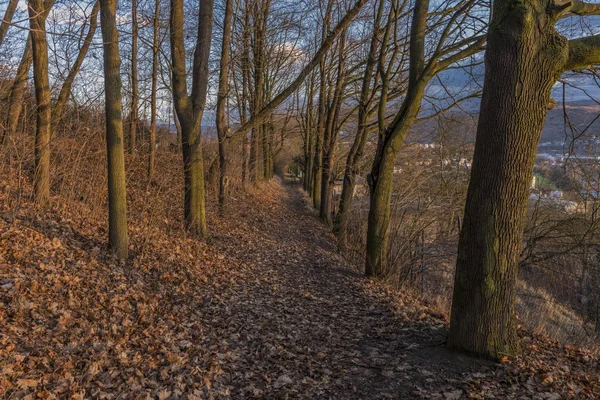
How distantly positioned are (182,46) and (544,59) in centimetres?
789

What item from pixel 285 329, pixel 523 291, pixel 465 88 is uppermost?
pixel 465 88

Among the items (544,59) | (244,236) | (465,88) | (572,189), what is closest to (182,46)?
(244,236)

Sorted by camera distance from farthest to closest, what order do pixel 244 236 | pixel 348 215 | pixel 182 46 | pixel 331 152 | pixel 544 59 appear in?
pixel 331 152 < pixel 348 215 < pixel 244 236 < pixel 182 46 < pixel 544 59

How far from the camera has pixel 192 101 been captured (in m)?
9.98

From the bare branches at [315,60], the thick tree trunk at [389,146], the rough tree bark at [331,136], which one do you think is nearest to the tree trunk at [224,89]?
the bare branches at [315,60]

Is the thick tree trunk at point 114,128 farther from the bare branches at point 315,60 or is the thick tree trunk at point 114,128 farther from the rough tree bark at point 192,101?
the bare branches at point 315,60

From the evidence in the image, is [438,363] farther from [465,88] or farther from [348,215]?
[348,215]

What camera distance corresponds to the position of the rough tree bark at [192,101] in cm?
973

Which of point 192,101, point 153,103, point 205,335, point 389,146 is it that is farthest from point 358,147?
point 205,335

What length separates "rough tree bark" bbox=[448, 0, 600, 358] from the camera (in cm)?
445

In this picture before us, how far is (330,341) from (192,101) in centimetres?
675

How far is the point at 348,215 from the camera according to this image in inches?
599

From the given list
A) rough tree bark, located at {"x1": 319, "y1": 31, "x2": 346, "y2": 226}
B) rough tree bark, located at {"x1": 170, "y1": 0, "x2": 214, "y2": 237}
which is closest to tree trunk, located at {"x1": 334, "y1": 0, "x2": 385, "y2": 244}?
rough tree bark, located at {"x1": 319, "y1": 31, "x2": 346, "y2": 226}

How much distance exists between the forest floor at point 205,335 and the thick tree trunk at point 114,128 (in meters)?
0.44
